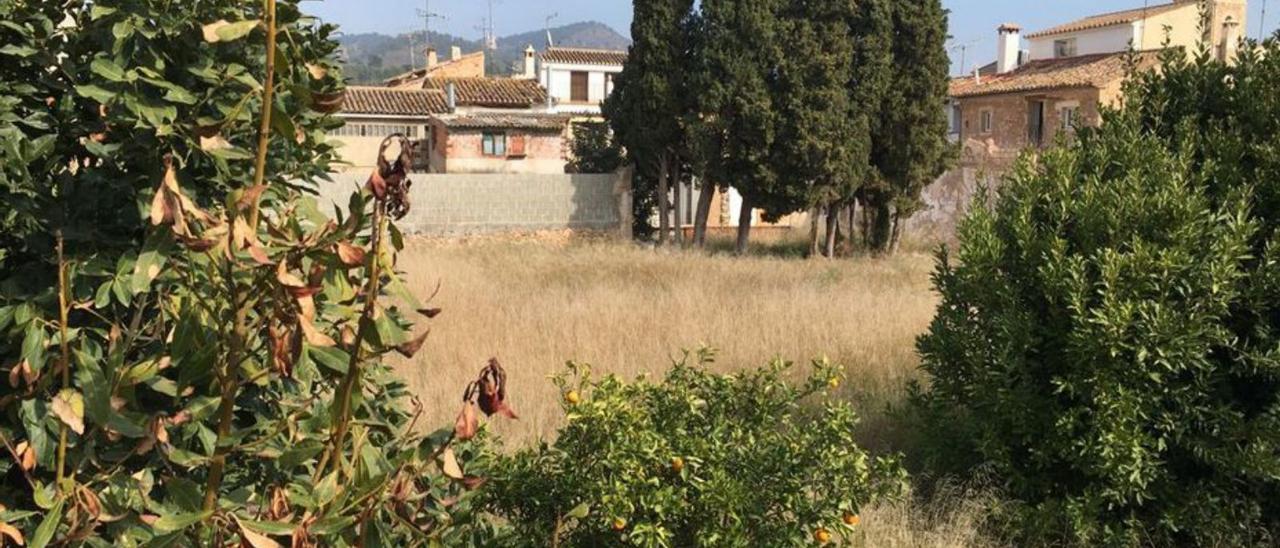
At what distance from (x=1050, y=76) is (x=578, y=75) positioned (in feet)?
61.1

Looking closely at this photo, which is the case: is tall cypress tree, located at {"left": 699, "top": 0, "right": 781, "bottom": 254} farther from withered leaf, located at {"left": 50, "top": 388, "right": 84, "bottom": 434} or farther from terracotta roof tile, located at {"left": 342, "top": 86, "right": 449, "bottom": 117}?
withered leaf, located at {"left": 50, "top": 388, "right": 84, "bottom": 434}

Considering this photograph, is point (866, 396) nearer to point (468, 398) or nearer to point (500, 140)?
point (468, 398)

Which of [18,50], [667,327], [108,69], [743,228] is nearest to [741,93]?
[743,228]

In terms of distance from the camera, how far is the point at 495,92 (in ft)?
125

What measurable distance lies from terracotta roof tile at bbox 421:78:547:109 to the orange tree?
34.6 m

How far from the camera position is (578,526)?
10.1ft

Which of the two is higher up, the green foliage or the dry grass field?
the green foliage

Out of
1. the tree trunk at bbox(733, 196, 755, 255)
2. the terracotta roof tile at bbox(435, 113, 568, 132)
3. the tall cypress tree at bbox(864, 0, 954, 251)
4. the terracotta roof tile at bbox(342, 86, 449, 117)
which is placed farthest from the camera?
the terracotta roof tile at bbox(342, 86, 449, 117)

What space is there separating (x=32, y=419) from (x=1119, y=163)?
178 inches

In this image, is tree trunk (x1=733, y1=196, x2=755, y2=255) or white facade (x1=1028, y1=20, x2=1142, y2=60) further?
white facade (x1=1028, y1=20, x2=1142, y2=60)

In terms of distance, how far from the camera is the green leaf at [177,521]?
142 centimetres

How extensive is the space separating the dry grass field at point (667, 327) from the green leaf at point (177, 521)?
2.47m

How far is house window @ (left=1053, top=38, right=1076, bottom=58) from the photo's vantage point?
3647cm

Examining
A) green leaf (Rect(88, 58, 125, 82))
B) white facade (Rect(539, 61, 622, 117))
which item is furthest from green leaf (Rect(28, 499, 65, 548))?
white facade (Rect(539, 61, 622, 117))
